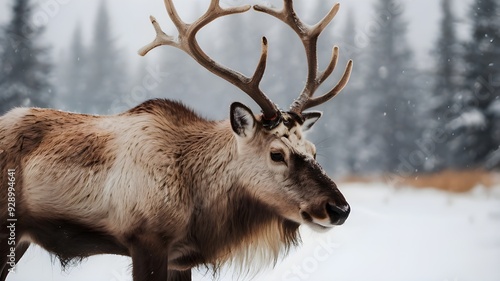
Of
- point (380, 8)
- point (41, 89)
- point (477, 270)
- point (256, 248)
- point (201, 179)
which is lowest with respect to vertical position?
point (477, 270)

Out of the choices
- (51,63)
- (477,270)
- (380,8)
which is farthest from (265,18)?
(477,270)

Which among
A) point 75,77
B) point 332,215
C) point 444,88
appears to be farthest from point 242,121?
point 75,77

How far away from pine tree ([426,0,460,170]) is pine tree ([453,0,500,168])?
441mm

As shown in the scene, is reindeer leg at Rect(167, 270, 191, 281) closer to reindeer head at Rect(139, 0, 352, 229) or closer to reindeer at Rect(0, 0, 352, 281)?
reindeer at Rect(0, 0, 352, 281)

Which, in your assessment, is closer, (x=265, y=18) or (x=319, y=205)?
(x=319, y=205)

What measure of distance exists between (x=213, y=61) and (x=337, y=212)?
143 centimetres

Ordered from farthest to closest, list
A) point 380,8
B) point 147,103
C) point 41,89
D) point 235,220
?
point 380,8, point 41,89, point 147,103, point 235,220

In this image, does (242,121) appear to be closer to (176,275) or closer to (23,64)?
(176,275)

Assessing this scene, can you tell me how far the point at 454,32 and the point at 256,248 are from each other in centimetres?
1493

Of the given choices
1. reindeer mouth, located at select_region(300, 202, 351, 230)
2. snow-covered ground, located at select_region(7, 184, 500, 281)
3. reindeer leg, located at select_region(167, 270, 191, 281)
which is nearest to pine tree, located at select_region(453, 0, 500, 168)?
snow-covered ground, located at select_region(7, 184, 500, 281)

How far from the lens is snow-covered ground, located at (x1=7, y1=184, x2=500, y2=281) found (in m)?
7.87

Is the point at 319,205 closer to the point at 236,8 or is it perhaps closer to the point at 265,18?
the point at 236,8

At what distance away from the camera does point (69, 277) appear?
813 cm

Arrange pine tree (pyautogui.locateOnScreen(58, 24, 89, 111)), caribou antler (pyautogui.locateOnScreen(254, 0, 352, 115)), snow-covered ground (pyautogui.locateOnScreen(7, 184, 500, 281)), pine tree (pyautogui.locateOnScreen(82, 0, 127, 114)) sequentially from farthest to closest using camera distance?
pine tree (pyautogui.locateOnScreen(58, 24, 89, 111)) < pine tree (pyautogui.locateOnScreen(82, 0, 127, 114)) < snow-covered ground (pyautogui.locateOnScreen(7, 184, 500, 281)) < caribou antler (pyautogui.locateOnScreen(254, 0, 352, 115))
